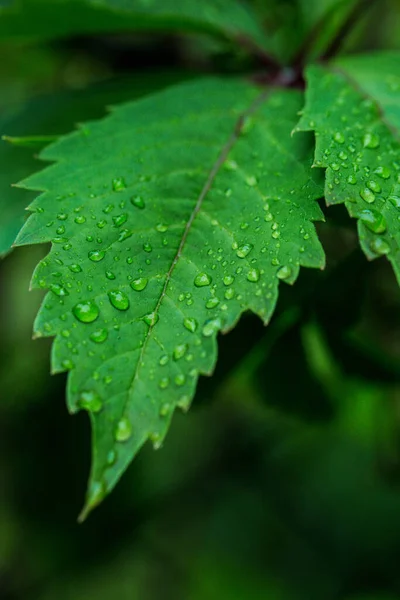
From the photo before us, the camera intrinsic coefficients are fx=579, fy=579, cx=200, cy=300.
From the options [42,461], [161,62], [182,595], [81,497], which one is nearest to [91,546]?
[81,497]

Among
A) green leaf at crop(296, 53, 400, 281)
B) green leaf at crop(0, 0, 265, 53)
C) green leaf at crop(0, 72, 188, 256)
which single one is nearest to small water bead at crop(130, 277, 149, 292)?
green leaf at crop(296, 53, 400, 281)

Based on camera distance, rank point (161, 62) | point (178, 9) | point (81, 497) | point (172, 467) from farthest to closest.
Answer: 1. point (172, 467)
2. point (81, 497)
3. point (161, 62)
4. point (178, 9)

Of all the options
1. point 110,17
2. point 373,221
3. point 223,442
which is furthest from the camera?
point 223,442

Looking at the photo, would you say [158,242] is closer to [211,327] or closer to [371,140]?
[211,327]

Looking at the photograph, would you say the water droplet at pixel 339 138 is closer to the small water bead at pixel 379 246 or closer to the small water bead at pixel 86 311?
the small water bead at pixel 379 246

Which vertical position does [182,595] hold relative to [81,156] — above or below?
below

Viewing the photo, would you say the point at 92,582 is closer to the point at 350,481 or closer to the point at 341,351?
the point at 350,481

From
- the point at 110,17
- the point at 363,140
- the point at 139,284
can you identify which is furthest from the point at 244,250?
the point at 110,17
